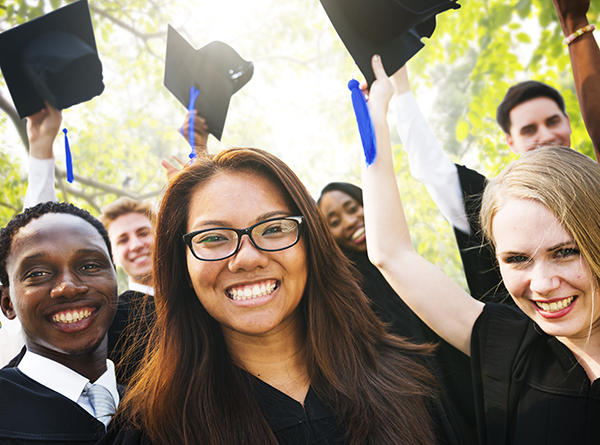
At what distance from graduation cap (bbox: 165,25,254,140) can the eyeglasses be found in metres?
1.29

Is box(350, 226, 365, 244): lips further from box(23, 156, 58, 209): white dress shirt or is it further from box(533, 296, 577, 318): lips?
box(23, 156, 58, 209): white dress shirt

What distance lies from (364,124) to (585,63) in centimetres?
93

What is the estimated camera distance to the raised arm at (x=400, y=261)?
6.03 feet

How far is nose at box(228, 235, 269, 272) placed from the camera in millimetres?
1600

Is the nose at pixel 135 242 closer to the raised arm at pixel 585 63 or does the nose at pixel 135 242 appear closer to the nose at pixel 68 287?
the nose at pixel 68 287

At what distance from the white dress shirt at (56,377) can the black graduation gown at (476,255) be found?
179 cm

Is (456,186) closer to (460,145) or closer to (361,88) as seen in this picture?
(361,88)

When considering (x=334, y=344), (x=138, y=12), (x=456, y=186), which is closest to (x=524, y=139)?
(x=456, y=186)

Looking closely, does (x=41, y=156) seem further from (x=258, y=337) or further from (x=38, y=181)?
(x=258, y=337)

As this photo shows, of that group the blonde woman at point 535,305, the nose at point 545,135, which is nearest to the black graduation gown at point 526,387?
the blonde woman at point 535,305

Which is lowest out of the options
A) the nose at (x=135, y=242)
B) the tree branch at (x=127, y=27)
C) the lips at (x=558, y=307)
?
the lips at (x=558, y=307)

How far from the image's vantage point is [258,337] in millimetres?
1788

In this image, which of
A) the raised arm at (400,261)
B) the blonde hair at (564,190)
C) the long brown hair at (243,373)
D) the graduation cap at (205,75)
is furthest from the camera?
the graduation cap at (205,75)

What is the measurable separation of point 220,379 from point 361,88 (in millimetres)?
1345
